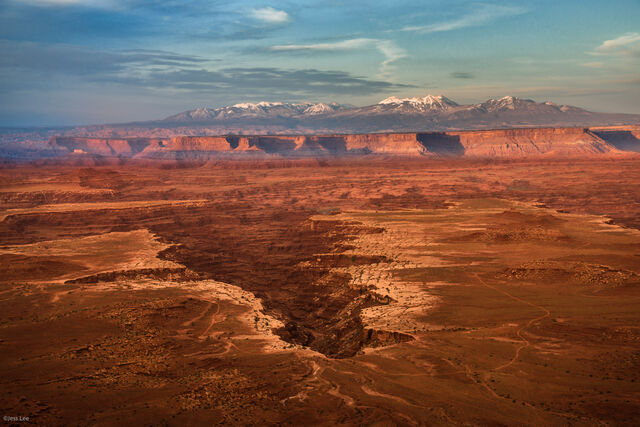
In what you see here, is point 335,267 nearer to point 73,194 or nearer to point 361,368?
point 361,368

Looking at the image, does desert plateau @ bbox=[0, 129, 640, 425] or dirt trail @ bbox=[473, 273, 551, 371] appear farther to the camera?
dirt trail @ bbox=[473, 273, 551, 371]

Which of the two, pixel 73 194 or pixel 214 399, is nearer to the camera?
pixel 214 399

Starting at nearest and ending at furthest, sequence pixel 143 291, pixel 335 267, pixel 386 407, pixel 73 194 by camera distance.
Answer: pixel 386 407 < pixel 143 291 < pixel 335 267 < pixel 73 194

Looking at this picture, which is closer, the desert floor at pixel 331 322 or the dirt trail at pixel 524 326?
the desert floor at pixel 331 322

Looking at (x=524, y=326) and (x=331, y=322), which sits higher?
(x=524, y=326)

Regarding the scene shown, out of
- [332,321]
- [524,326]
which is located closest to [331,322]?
[332,321]

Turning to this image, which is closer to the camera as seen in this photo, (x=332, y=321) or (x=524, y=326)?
(x=524, y=326)

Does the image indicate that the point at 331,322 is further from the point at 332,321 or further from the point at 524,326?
the point at 524,326

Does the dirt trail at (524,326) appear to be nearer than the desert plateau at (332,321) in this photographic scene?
No

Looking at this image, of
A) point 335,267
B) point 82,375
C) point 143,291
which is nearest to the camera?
point 82,375

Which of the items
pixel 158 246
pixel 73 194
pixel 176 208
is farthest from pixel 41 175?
pixel 158 246
